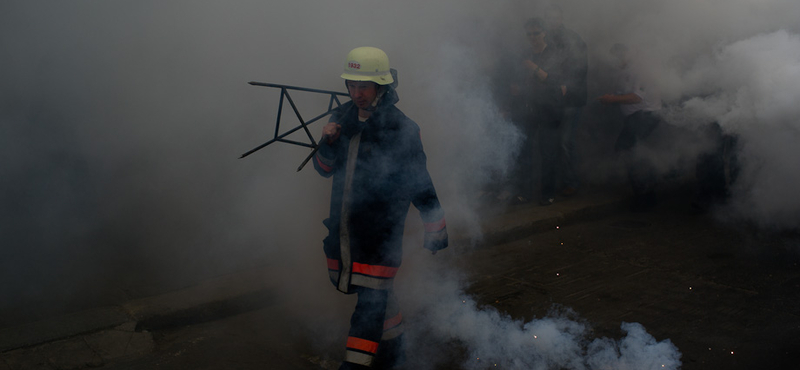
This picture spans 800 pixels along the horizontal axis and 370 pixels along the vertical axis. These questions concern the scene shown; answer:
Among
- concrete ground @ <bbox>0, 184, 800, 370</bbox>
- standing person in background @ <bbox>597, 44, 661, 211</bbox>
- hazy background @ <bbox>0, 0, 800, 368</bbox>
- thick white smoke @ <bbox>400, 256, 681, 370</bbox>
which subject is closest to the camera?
thick white smoke @ <bbox>400, 256, 681, 370</bbox>

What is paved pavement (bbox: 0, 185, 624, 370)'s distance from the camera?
371cm

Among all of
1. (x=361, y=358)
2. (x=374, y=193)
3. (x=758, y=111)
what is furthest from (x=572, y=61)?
(x=361, y=358)

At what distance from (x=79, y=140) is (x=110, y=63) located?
1.97 ft

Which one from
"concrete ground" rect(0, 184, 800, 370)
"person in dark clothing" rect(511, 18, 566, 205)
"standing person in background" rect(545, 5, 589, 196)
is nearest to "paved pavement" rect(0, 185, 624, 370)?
"concrete ground" rect(0, 184, 800, 370)

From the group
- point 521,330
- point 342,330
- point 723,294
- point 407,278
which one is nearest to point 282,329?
point 342,330

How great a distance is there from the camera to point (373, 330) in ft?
10.9

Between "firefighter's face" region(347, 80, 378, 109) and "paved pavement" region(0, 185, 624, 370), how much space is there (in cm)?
173

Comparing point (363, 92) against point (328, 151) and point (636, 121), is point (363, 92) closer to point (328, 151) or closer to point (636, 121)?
point (328, 151)

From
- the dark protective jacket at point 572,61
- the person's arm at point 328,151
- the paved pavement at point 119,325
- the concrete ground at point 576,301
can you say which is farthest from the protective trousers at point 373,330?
the dark protective jacket at point 572,61

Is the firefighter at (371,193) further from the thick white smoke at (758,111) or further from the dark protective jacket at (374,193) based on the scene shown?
the thick white smoke at (758,111)

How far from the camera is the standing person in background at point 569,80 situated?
649 cm

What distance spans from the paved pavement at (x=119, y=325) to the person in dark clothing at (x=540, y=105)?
3129 millimetres

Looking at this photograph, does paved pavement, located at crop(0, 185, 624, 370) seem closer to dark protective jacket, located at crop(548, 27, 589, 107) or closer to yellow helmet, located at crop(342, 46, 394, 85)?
yellow helmet, located at crop(342, 46, 394, 85)

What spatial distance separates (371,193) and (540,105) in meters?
3.67
